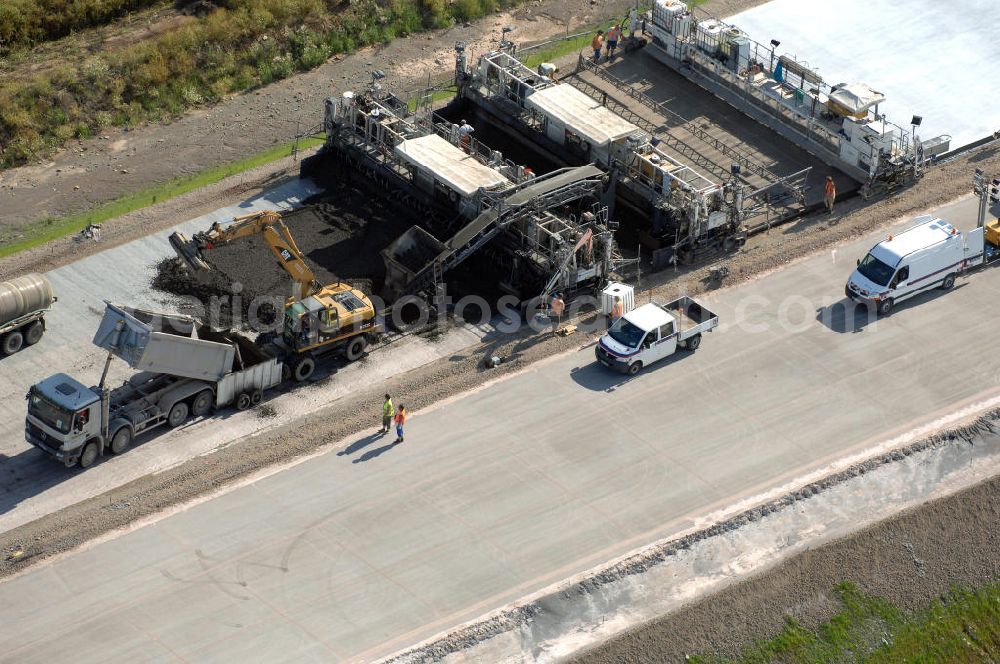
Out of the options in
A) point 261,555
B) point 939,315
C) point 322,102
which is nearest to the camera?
point 261,555

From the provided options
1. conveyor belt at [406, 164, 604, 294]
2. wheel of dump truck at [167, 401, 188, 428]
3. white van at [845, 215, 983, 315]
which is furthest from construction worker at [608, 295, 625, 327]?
wheel of dump truck at [167, 401, 188, 428]

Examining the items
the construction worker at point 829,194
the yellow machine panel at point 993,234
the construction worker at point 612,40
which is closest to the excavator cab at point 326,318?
the construction worker at point 829,194

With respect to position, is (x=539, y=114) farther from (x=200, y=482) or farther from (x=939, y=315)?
(x=200, y=482)

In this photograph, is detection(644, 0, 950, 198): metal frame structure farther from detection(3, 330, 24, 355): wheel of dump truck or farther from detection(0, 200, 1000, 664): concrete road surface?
detection(3, 330, 24, 355): wheel of dump truck

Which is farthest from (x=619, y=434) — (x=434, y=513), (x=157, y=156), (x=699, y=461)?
(x=157, y=156)

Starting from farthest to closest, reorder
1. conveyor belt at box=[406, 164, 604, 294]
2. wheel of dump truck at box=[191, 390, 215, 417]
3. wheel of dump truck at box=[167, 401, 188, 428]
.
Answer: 1. conveyor belt at box=[406, 164, 604, 294]
2. wheel of dump truck at box=[191, 390, 215, 417]
3. wheel of dump truck at box=[167, 401, 188, 428]
